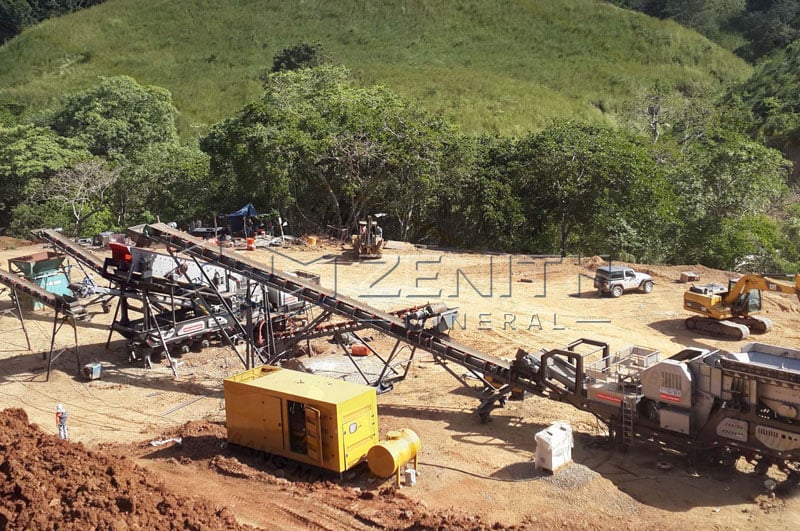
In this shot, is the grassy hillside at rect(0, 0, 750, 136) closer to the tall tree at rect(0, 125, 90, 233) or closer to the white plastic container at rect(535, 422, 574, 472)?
the tall tree at rect(0, 125, 90, 233)

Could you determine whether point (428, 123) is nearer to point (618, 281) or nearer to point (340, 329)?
point (618, 281)

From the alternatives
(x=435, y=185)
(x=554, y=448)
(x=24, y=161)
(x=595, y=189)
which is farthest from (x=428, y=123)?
(x=554, y=448)

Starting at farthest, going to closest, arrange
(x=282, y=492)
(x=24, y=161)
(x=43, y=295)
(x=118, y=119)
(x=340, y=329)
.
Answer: (x=118, y=119) < (x=24, y=161) < (x=43, y=295) < (x=340, y=329) < (x=282, y=492)

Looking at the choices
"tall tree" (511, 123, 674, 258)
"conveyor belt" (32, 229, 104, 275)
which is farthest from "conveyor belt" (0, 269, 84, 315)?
"tall tree" (511, 123, 674, 258)

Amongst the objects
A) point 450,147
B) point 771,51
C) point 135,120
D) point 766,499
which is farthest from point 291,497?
point 771,51

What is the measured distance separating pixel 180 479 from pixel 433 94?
5931 cm

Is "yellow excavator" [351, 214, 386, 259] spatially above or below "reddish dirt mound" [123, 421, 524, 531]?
above

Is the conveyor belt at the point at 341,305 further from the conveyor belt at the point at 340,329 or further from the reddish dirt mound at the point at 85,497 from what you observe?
the reddish dirt mound at the point at 85,497

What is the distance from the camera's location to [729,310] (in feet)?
96.6

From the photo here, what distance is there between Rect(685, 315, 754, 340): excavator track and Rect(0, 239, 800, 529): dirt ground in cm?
79

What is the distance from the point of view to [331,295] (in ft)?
73.4

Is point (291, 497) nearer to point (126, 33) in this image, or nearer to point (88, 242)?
point (88, 242)

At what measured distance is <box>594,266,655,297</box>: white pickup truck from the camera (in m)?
34.1

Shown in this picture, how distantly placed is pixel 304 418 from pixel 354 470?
166 centimetres
